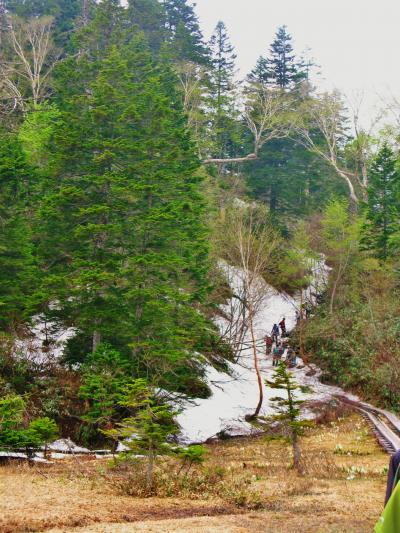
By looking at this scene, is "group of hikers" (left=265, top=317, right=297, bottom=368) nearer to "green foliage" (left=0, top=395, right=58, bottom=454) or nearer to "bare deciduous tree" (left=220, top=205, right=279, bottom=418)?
"bare deciduous tree" (left=220, top=205, right=279, bottom=418)

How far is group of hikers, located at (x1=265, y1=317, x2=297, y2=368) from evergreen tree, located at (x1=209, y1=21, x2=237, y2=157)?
17.8m

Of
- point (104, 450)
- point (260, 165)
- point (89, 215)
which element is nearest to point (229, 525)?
point (104, 450)

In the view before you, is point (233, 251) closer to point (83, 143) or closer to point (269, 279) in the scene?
point (269, 279)

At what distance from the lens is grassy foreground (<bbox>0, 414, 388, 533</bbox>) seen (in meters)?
7.52

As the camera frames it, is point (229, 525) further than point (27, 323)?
No

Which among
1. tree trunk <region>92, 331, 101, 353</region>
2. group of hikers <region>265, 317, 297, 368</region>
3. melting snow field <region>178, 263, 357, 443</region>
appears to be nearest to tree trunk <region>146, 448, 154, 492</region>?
melting snow field <region>178, 263, 357, 443</region>

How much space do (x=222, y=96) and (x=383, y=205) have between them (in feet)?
56.9

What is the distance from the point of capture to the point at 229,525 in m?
7.76

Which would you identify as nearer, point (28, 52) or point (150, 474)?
point (150, 474)

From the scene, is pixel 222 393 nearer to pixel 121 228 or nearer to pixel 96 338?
pixel 96 338

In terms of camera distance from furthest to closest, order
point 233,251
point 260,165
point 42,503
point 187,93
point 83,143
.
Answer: point 260,165, point 187,93, point 233,251, point 83,143, point 42,503

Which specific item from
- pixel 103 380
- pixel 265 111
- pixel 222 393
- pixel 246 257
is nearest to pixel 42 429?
pixel 103 380

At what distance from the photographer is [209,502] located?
975cm

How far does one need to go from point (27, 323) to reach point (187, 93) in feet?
86.2
